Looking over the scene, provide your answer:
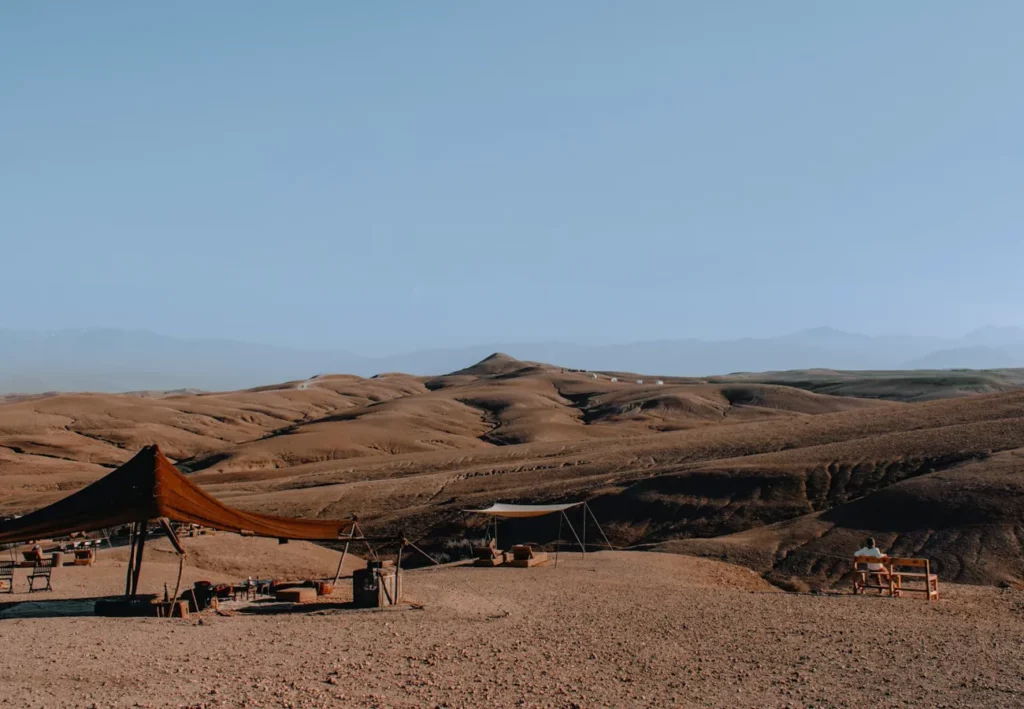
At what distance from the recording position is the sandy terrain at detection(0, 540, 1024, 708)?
12.4 metres

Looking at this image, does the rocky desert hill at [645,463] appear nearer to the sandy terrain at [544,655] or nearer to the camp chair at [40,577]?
the sandy terrain at [544,655]

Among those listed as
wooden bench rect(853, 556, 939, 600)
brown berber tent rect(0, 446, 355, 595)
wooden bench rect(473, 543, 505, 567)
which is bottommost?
wooden bench rect(473, 543, 505, 567)

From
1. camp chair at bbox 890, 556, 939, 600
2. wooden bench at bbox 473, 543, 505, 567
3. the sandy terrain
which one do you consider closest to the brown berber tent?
the sandy terrain

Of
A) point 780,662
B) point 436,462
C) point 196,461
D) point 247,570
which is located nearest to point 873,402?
point 436,462

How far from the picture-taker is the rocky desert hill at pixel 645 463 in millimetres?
28188

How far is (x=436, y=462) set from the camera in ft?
169

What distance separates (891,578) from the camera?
22094mm

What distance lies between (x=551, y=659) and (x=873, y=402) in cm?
7219

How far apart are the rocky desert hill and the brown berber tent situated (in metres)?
14.4

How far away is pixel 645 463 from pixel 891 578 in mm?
21232

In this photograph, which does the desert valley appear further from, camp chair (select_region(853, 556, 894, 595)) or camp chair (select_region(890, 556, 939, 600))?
camp chair (select_region(853, 556, 894, 595))

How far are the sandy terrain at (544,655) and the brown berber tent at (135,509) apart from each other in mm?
1889

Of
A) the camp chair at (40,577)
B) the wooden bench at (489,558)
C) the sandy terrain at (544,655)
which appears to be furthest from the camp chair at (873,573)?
the camp chair at (40,577)

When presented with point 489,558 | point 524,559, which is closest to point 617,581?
point 524,559
